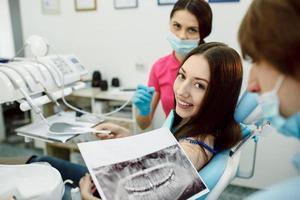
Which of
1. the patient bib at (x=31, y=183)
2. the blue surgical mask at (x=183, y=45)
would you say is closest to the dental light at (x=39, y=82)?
the patient bib at (x=31, y=183)

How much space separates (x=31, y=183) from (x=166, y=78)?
3.32ft

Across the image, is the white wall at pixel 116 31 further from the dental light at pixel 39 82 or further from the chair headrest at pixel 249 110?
the chair headrest at pixel 249 110

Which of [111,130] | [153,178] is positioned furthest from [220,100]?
[111,130]

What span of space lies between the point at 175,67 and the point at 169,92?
0.53 ft

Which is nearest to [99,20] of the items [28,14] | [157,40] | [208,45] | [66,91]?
[157,40]

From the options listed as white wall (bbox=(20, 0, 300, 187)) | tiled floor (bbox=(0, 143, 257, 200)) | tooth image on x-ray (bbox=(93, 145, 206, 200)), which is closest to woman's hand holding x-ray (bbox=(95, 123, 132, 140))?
tooth image on x-ray (bbox=(93, 145, 206, 200))

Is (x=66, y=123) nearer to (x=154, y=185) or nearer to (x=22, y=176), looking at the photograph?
(x=22, y=176)

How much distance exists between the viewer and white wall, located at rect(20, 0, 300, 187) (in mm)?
2209

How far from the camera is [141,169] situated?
2.78 feet

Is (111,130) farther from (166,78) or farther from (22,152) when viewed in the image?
(22,152)

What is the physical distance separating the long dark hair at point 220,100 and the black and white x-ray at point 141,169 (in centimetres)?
18

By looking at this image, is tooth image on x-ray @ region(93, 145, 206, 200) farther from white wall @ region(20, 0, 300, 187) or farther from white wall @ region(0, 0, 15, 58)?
white wall @ region(0, 0, 15, 58)

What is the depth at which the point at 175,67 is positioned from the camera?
5.59 feet

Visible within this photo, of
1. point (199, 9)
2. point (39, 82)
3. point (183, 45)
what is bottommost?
point (39, 82)
